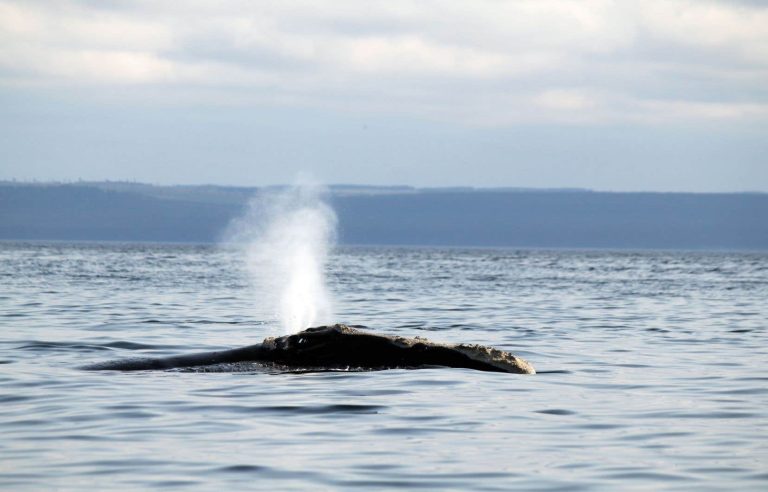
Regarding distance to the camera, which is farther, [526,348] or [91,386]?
[526,348]

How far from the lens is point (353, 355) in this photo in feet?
58.5

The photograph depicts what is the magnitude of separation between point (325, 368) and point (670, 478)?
7.10 metres

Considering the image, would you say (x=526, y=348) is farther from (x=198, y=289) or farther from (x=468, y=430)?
(x=198, y=289)

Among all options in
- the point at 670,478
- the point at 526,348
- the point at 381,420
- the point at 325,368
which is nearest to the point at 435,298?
the point at 526,348

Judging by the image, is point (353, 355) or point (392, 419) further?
point (353, 355)

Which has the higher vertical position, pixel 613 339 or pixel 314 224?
pixel 314 224

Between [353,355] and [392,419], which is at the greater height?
[353,355]

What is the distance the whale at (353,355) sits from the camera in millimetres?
17688

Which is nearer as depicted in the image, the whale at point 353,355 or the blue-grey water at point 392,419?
the blue-grey water at point 392,419

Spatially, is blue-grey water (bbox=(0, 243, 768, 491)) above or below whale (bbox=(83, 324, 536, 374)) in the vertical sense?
below

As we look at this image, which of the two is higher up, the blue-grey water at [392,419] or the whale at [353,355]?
the whale at [353,355]

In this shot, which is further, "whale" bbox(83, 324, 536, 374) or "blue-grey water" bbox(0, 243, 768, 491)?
"whale" bbox(83, 324, 536, 374)

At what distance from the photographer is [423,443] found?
13.1 m

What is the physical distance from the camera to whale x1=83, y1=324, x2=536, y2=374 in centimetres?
1769
